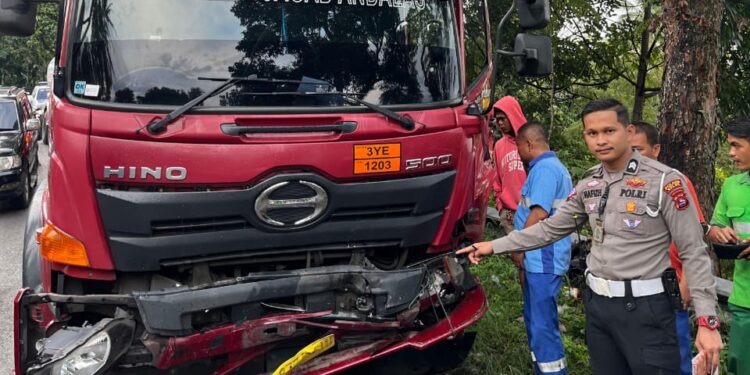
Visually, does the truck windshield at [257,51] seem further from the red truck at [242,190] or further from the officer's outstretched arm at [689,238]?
the officer's outstretched arm at [689,238]

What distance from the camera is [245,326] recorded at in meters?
3.43

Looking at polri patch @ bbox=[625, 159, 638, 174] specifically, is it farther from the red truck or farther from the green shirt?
the red truck

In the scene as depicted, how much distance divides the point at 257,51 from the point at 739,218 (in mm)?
2584

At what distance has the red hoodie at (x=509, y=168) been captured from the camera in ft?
15.4

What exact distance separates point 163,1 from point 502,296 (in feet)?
12.4

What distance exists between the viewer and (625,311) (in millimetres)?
→ 3025

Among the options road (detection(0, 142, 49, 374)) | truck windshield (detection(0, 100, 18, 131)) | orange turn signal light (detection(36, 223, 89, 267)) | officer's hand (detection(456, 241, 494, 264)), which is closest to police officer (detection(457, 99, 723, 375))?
officer's hand (detection(456, 241, 494, 264))

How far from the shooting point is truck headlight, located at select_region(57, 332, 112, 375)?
3316mm

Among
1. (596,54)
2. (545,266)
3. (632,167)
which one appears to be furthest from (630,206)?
(596,54)

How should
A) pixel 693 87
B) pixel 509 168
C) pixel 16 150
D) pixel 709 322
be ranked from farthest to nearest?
pixel 16 150 → pixel 693 87 → pixel 509 168 → pixel 709 322

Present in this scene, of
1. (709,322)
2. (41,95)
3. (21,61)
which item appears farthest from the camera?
(21,61)

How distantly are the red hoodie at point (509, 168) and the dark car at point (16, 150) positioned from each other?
25.1 ft

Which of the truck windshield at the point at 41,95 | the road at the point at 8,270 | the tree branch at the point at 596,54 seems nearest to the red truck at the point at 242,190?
the road at the point at 8,270

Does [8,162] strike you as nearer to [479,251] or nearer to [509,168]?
[509,168]
